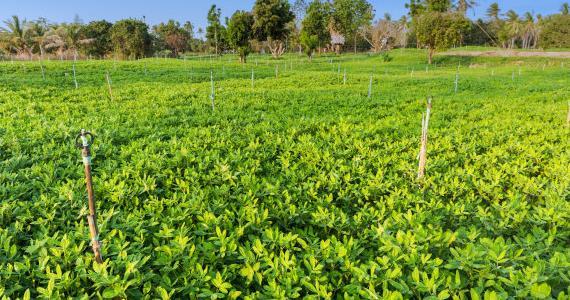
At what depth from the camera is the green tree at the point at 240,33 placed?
1661 inches

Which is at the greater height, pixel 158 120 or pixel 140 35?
pixel 140 35

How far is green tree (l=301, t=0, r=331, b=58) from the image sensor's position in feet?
162

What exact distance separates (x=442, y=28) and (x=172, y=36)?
5119 cm

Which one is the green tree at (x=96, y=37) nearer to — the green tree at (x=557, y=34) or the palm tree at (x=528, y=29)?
the green tree at (x=557, y=34)

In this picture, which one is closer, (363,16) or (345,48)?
(363,16)

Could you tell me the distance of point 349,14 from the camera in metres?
69.2

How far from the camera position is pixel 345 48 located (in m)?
84.0

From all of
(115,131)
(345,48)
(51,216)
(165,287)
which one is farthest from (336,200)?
(345,48)

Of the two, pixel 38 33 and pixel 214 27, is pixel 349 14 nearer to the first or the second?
pixel 214 27

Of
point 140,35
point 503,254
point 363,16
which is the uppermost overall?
point 363,16

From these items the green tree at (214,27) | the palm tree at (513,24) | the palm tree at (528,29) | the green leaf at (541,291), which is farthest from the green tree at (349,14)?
the green leaf at (541,291)

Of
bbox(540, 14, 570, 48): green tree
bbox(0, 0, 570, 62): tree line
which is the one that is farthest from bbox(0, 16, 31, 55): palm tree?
bbox(540, 14, 570, 48): green tree

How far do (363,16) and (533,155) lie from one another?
236 feet

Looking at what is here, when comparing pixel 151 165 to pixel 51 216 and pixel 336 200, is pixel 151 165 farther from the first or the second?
pixel 336 200
